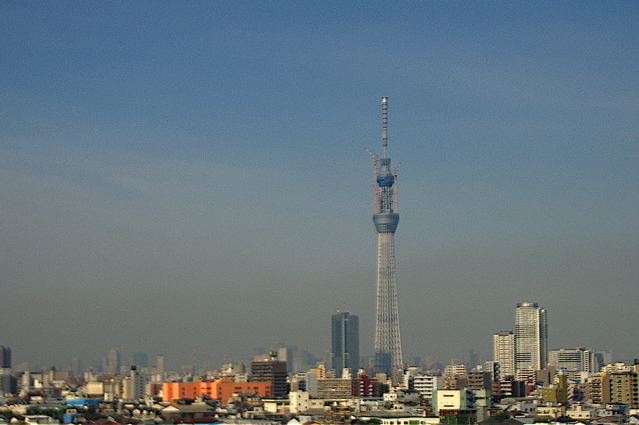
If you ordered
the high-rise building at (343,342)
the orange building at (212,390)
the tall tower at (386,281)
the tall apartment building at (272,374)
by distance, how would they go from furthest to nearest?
the high-rise building at (343,342) < the tall tower at (386,281) < the tall apartment building at (272,374) < the orange building at (212,390)

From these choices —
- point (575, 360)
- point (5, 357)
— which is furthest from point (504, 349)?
point (5, 357)

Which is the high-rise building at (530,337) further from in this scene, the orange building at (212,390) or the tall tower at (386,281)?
the orange building at (212,390)

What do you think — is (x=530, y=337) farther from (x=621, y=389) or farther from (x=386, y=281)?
(x=621, y=389)

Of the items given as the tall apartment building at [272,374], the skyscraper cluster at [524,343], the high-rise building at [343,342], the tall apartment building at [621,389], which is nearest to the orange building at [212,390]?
the tall apartment building at [272,374]

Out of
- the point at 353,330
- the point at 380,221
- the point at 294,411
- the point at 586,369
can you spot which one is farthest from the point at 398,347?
the point at 294,411

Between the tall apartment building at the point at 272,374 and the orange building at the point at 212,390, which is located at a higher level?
the tall apartment building at the point at 272,374

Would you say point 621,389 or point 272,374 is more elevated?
point 272,374
